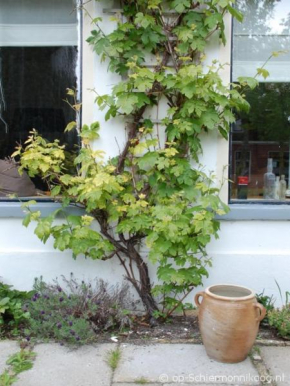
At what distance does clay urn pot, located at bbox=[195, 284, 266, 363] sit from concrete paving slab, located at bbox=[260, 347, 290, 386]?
23 cm

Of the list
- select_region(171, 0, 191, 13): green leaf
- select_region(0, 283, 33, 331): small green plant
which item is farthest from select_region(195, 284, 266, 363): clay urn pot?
select_region(171, 0, 191, 13): green leaf

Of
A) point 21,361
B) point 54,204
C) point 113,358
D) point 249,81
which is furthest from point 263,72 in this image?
point 21,361

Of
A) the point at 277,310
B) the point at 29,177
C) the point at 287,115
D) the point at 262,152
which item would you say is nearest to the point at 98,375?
the point at 277,310

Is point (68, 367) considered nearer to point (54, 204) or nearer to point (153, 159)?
point (54, 204)

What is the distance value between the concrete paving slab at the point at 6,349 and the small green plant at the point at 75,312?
0.48ft

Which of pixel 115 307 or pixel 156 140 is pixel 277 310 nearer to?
pixel 115 307

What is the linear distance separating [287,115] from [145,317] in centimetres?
239

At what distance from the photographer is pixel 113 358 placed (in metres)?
3.79

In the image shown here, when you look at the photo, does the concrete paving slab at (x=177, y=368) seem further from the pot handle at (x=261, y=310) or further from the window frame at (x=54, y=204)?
the window frame at (x=54, y=204)

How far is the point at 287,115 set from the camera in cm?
493

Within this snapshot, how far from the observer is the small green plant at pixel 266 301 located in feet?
14.6

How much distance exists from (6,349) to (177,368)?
1375mm

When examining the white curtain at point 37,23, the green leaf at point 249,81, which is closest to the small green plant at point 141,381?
the green leaf at point 249,81

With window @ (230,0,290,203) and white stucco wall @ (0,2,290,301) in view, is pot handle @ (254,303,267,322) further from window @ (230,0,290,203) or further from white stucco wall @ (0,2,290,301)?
window @ (230,0,290,203)
